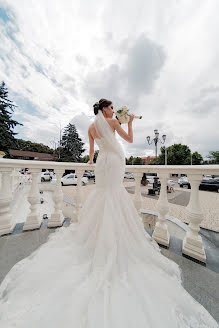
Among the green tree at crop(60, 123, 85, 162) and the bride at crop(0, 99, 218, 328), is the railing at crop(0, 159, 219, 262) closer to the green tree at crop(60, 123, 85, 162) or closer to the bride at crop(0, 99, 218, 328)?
the bride at crop(0, 99, 218, 328)

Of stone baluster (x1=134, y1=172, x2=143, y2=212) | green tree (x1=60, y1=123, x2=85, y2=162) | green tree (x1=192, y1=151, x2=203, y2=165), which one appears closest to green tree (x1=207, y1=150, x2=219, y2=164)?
green tree (x1=192, y1=151, x2=203, y2=165)

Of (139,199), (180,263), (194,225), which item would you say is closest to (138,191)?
(139,199)

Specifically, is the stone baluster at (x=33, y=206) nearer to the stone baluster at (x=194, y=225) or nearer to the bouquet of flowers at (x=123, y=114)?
the bouquet of flowers at (x=123, y=114)

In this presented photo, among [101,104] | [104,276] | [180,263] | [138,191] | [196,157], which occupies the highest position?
[196,157]

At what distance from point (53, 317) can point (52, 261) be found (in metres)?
0.53

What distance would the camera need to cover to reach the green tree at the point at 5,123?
45.2ft

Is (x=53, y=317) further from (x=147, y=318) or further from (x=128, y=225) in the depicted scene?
(x=128, y=225)

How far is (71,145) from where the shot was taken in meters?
29.6

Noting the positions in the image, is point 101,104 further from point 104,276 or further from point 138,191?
point 104,276

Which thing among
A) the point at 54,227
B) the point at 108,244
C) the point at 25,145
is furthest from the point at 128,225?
the point at 25,145

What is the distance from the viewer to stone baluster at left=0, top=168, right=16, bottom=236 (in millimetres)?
1983

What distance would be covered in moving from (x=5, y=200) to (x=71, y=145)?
28838mm

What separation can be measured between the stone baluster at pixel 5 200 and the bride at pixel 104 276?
0.92 metres

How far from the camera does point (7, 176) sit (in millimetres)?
2004
